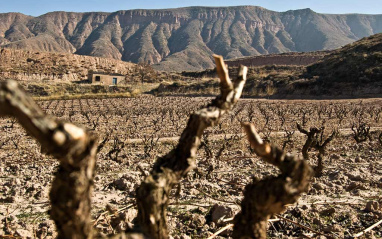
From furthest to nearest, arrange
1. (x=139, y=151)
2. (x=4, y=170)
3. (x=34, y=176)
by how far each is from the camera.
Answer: (x=139, y=151) < (x=4, y=170) < (x=34, y=176)

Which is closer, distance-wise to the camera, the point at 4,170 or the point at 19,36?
the point at 4,170

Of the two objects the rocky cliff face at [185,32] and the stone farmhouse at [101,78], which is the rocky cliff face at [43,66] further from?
Answer: the rocky cliff face at [185,32]

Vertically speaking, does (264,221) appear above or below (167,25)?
below

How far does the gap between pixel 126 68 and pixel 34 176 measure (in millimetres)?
61367

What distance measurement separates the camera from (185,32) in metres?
154

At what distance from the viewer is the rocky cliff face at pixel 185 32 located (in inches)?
5138

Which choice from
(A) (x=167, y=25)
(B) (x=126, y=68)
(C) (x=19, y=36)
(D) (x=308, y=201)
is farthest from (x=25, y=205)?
(A) (x=167, y=25)

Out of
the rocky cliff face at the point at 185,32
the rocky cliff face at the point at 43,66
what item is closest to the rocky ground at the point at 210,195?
the rocky cliff face at the point at 43,66

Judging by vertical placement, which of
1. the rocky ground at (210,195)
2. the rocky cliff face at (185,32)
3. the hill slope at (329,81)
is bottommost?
the rocky ground at (210,195)

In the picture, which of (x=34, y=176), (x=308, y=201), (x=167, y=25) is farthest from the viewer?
(x=167, y=25)

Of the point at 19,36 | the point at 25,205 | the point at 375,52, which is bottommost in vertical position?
the point at 25,205

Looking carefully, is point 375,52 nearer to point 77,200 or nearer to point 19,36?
point 77,200

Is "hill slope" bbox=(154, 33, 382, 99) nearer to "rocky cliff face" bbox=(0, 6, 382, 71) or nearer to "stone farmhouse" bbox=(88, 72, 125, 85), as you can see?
"stone farmhouse" bbox=(88, 72, 125, 85)

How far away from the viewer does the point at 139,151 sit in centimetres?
936
